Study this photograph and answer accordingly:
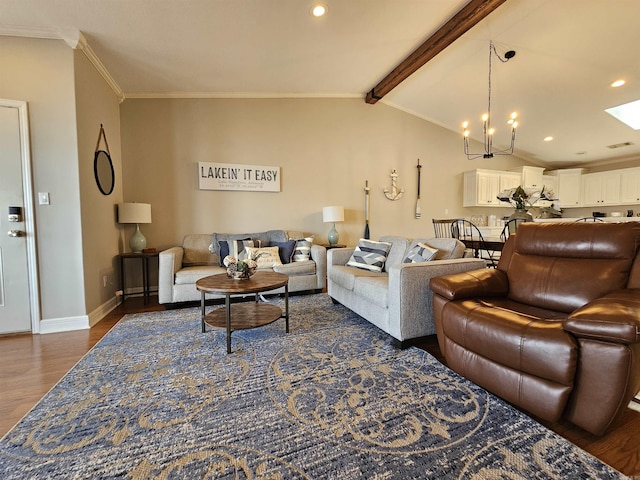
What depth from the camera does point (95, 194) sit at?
9.92ft

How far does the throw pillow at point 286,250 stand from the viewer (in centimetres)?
384

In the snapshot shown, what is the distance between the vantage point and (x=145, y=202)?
13.0ft

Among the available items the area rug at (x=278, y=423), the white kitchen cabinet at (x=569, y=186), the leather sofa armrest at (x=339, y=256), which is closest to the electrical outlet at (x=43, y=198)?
the area rug at (x=278, y=423)

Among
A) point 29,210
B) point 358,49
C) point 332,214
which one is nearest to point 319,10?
point 358,49

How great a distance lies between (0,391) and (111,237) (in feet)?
6.67

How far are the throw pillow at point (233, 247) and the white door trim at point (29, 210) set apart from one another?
5.63 ft

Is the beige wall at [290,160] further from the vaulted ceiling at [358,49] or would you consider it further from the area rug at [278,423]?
the area rug at [278,423]

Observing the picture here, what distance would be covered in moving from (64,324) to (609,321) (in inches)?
154

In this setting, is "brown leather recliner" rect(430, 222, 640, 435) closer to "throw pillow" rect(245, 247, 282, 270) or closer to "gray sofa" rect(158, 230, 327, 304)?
"gray sofa" rect(158, 230, 327, 304)

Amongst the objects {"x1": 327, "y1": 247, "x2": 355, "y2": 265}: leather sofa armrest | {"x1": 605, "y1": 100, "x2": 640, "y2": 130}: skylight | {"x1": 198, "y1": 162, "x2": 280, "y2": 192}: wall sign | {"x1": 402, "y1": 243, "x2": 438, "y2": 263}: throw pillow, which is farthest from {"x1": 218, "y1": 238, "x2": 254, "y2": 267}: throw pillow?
{"x1": 605, "y1": 100, "x2": 640, "y2": 130}: skylight

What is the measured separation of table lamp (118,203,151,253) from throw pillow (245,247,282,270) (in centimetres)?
131

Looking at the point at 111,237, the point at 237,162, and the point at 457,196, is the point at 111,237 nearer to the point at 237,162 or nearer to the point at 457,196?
the point at 237,162

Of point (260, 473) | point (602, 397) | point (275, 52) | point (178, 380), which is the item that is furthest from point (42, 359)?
point (275, 52)

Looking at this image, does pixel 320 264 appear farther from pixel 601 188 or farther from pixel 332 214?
pixel 601 188
